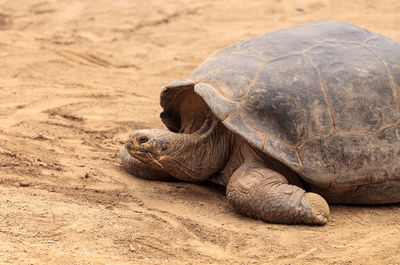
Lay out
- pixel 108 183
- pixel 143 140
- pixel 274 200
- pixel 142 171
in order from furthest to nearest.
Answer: pixel 142 171, pixel 108 183, pixel 143 140, pixel 274 200

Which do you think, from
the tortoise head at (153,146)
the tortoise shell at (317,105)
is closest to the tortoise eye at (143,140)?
the tortoise head at (153,146)

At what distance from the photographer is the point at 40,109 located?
6145 mm

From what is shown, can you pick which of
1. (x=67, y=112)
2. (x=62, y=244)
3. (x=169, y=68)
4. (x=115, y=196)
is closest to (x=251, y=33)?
(x=169, y=68)

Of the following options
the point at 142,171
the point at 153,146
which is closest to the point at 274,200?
the point at 153,146

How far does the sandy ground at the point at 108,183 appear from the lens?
3.38m

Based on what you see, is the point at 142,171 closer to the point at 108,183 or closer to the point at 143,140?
the point at 108,183

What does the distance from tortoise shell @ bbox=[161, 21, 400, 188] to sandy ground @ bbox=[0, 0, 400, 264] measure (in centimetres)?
43

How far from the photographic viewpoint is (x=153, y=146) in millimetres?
4285

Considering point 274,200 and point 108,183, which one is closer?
point 274,200

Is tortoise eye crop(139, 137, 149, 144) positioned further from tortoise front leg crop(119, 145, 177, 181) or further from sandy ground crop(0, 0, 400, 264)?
tortoise front leg crop(119, 145, 177, 181)

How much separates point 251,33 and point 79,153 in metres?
6.04

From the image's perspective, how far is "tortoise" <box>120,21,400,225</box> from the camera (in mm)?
4184

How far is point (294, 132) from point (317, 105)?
27 centimetres

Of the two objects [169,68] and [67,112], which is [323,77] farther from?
[169,68]
